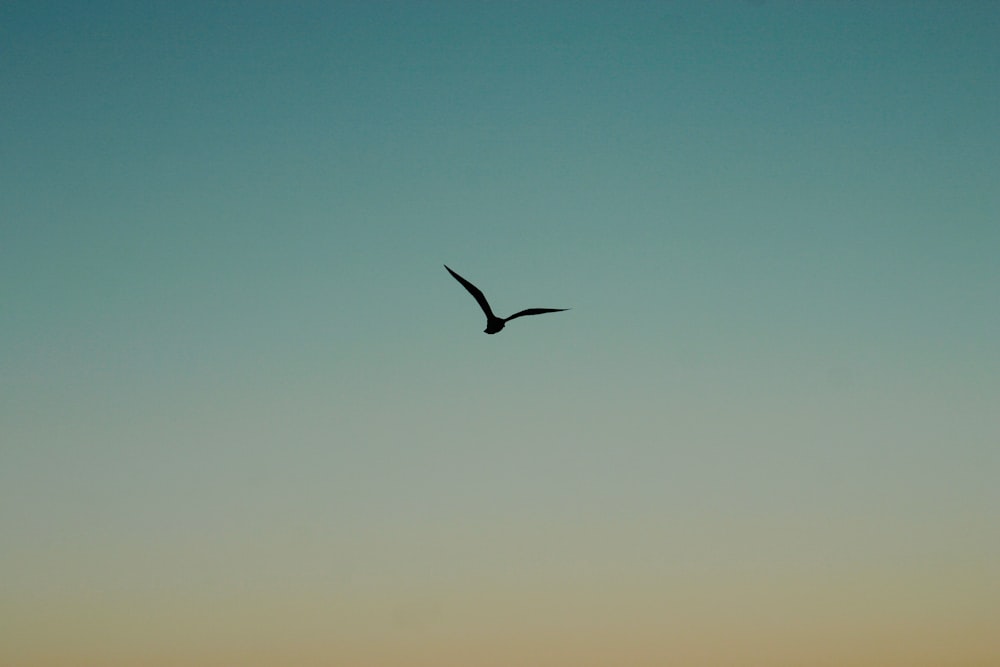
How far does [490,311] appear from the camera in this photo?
2589 centimetres

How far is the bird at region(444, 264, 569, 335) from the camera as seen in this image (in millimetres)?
23898

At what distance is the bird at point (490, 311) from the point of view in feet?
78.4

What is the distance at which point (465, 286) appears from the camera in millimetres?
24953

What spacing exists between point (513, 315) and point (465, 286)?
1.71m

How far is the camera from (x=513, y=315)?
81.7 feet
